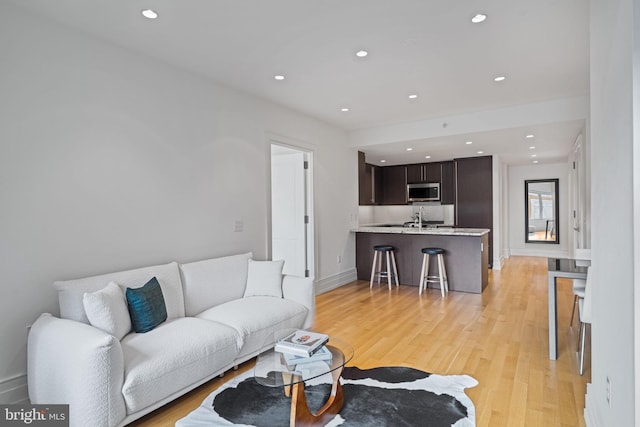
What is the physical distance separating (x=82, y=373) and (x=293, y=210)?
3.73 meters

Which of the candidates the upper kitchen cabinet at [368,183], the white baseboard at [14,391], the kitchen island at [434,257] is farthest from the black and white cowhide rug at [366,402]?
the upper kitchen cabinet at [368,183]

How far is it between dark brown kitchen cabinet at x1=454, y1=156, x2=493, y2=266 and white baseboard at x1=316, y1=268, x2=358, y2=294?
306cm

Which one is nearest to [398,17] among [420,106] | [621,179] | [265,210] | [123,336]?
[621,179]

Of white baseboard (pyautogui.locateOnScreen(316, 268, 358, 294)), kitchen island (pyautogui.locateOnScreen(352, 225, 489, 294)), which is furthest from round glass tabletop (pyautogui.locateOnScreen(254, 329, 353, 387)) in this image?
kitchen island (pyautogui.locateOnScreen(352, 225, 489, 294))

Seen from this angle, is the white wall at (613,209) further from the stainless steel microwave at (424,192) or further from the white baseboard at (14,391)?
the stainless steel microwave at (424,192)

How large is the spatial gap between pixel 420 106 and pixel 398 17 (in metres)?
2.36

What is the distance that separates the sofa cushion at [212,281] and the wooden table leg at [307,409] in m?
1.55

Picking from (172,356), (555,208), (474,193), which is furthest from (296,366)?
(555,208)

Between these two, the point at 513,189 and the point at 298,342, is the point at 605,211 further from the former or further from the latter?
the point at 513,189

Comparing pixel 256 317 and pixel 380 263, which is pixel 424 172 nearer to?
pixel 380 263

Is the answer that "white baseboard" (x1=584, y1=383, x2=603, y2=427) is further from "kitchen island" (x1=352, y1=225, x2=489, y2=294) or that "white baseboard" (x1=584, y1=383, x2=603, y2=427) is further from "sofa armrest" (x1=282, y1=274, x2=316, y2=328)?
"kitchen island" (x1=352, y1=225, x2=489, y2=294)

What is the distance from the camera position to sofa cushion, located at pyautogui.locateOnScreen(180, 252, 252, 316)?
10.5ft

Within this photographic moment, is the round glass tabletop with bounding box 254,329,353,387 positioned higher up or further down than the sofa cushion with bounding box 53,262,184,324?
further down

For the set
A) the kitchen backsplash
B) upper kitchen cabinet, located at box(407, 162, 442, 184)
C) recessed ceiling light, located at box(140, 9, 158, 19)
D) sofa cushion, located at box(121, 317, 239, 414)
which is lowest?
sofa cushion, located at box(121, 317, 239, 414)
